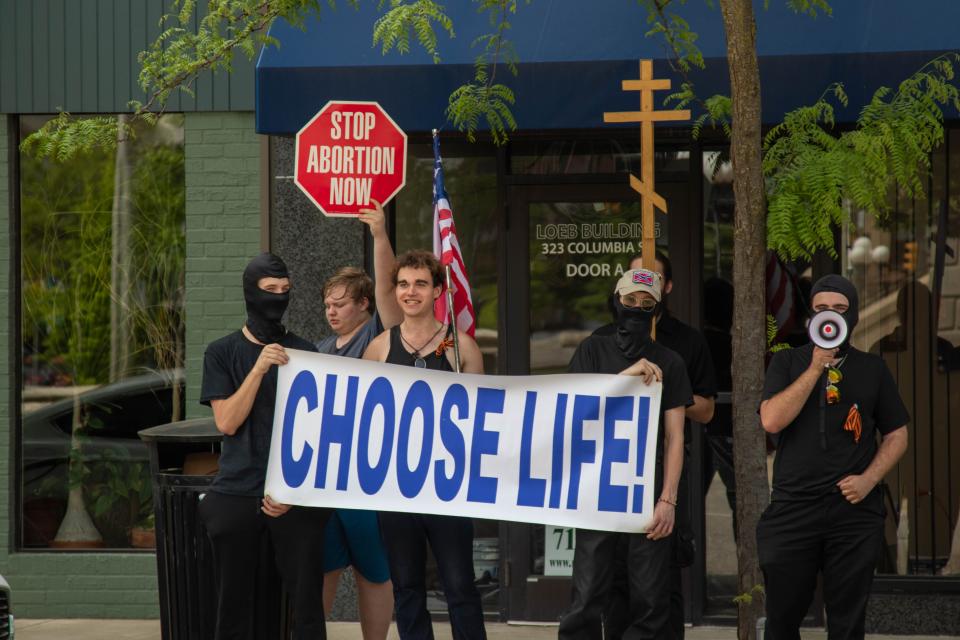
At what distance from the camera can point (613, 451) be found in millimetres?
5773

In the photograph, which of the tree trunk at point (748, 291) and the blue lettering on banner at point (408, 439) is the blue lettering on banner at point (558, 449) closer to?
the blue lettering on banner at point (408, 439)

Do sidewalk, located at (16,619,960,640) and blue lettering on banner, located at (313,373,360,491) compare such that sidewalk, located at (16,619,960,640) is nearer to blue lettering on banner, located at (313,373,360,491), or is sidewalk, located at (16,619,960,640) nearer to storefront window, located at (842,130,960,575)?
storefront window, located at (842,130,960,575)

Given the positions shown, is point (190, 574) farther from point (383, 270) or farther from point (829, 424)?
point (829, 424)

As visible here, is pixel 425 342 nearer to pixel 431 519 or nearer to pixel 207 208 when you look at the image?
pixel 431 519

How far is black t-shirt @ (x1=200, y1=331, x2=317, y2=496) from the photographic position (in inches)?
218

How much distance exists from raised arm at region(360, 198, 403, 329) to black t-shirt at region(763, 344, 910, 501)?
1.97 metres

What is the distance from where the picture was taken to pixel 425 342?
19.5ft

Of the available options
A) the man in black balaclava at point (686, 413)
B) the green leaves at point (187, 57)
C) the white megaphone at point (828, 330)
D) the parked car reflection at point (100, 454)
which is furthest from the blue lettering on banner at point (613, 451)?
the parked car reflection at point (100, 454)

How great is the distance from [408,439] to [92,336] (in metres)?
3.51

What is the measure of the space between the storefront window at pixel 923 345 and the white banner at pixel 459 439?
9.20 feet

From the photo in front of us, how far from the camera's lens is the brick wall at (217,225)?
840 centimetres

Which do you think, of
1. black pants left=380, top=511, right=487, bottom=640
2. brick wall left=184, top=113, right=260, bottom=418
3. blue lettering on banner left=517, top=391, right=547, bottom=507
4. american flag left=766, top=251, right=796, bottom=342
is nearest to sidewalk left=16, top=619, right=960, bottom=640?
brick wall left=184, top=113, right=260, bottom=418

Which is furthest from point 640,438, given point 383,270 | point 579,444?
point 383,270

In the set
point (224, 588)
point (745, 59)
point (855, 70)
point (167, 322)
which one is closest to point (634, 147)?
point (855, 70)
